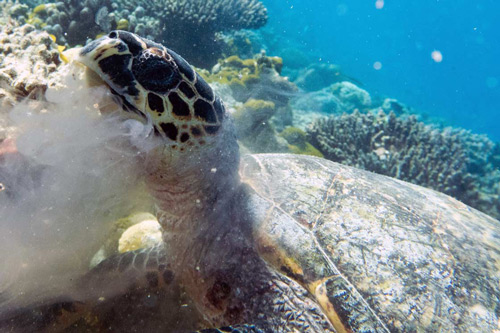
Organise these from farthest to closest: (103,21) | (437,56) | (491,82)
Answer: (437,56) → (491,82) → (103,21)

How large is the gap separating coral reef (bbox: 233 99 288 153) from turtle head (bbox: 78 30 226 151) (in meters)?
2.53

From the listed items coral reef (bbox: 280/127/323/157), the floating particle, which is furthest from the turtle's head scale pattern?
the floating particle

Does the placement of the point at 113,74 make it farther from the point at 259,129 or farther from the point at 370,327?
the point at 259,129

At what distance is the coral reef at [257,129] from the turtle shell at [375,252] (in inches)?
86.9

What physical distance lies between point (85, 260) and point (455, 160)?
21.0 feet

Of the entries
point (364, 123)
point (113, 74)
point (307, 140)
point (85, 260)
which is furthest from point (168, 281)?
point (364, 123)

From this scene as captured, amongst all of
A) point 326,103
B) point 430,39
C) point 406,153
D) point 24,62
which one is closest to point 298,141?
point 406,153

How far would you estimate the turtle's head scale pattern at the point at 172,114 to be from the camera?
129 centimetres

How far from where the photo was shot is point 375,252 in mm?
1504

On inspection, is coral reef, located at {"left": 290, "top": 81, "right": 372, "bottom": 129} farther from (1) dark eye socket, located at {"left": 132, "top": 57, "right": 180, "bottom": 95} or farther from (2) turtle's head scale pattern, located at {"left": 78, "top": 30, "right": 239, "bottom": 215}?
(1) dark eye socket, located at {"left": 132, "top": 57, "right": 180, "bottom": 95}

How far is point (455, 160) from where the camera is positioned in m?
5.43

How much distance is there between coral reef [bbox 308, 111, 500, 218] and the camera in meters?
4.98

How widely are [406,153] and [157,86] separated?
531 centimetres

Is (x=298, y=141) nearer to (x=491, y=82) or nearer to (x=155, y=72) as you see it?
(x=155, y=72)
